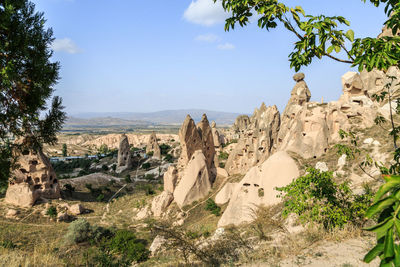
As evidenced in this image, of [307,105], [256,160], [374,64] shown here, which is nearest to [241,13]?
[374,64]

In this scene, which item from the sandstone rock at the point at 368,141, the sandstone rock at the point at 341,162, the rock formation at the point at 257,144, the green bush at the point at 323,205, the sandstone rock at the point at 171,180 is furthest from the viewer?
the rock formation at the point at 257,144

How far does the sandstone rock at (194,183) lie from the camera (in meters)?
21.7

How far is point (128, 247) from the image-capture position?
1391 cm

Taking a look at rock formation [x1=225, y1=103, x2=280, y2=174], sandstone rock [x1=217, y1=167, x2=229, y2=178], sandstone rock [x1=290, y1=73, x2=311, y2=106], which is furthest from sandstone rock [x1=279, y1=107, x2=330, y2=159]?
sandstone rock [x1=290, y1=73, x2=311, y2=106]

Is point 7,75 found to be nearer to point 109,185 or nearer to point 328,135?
point 328,135

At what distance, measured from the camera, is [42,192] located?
23.4 m

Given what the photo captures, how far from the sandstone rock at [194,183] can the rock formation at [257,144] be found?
4.14 metres

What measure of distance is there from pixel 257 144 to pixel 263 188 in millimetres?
9600

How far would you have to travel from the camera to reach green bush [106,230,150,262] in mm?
12656

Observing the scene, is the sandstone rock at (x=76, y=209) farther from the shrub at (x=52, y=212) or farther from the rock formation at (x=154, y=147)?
the rock formation at (x=154, y=147)

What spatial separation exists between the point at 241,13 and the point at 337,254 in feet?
17.2

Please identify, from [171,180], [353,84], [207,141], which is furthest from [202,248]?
[207,141]

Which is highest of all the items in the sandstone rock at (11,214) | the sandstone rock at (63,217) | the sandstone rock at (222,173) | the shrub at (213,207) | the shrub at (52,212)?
the sandstone rock at (222,173)

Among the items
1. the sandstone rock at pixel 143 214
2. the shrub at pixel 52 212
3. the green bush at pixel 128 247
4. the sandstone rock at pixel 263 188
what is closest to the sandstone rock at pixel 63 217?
the shrub at pixel 52 212
